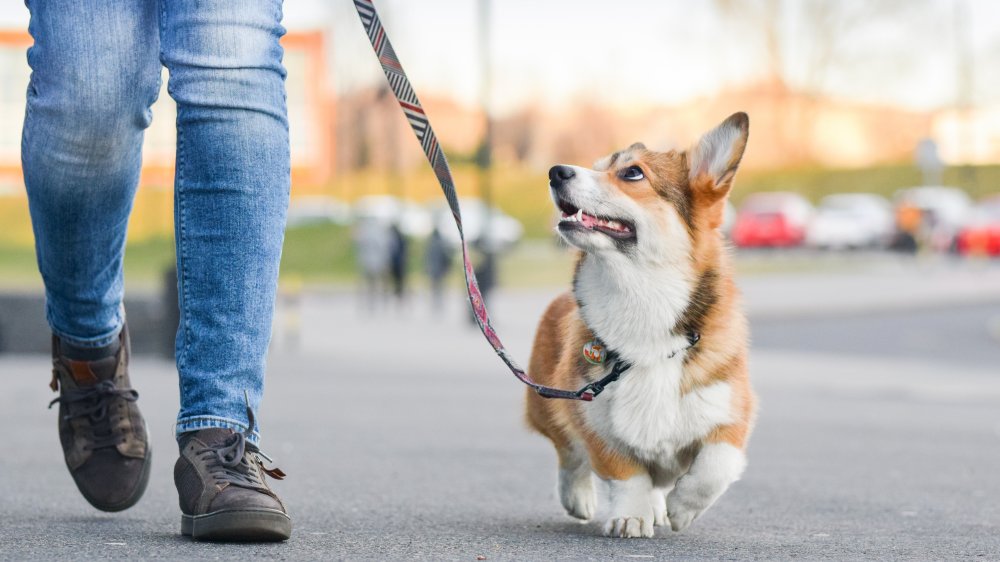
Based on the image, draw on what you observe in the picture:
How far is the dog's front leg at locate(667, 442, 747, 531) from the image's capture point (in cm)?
352

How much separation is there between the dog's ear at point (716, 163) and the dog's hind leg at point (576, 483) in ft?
2.38

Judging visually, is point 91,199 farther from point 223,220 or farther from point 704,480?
point 704,480

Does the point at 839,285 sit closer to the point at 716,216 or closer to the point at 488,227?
the point at 488,227

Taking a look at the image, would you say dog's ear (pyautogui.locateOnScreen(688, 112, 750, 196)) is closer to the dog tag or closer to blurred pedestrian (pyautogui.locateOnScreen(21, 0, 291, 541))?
the dog tag

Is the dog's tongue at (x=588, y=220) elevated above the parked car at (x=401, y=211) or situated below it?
above

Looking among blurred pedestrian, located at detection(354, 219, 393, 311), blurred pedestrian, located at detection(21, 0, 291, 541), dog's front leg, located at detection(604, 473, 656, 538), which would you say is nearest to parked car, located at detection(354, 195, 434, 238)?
blurred pedestrian, located at detection(354, 219, 393, 311)

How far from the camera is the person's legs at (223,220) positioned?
10.2 feet

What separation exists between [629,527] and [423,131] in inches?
41.8

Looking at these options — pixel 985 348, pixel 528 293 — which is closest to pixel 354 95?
pixel 528 293

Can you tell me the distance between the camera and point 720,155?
3.74 m

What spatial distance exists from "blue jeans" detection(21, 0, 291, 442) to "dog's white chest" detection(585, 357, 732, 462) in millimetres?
886

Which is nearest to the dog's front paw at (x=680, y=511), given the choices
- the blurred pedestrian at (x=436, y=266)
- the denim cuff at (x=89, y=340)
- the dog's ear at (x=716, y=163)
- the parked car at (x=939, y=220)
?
the dog's ear at (x=716, y=163)

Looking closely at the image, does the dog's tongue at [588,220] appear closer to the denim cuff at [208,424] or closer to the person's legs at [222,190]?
the person's legs at [222,190]

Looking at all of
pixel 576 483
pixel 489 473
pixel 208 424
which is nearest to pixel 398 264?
pixel 489 473
